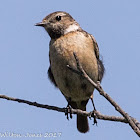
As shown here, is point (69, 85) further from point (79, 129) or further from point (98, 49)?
point (79, 129)

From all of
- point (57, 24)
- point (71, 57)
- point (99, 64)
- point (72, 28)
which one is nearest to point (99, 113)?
point (71, 57)

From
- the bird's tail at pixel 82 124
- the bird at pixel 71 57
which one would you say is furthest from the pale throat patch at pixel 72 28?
the bird's tail at pixel 82 124

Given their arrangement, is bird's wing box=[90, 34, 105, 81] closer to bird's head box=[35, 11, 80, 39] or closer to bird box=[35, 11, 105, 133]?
bird box=[35, 11, 105, 133]

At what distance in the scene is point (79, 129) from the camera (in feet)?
27.7

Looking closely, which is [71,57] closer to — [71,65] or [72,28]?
[71,65]

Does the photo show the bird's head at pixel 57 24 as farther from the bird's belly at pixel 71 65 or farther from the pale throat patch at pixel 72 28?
the bird's belly at pixel 71 65

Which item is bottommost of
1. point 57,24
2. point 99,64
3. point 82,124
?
point 82,124

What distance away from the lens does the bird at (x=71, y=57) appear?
7008 mm

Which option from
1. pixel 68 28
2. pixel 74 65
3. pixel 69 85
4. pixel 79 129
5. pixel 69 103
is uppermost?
pixel 68 28

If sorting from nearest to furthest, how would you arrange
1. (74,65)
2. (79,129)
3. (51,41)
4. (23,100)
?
1. (23,100)
2. (74,65)
3. (51,41)
4. (79,129)

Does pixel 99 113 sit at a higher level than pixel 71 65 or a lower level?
lower

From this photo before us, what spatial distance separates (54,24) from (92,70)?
1.51 meters

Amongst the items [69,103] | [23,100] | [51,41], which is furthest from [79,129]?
[23,100]

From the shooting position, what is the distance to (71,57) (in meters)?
6.92
